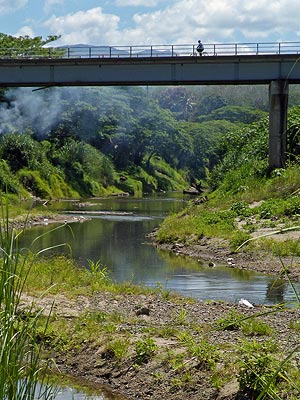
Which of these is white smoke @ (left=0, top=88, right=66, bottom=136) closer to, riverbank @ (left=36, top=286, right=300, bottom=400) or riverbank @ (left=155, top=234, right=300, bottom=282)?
riverbank @ (left=155, top=234, right=300, bottom=282)

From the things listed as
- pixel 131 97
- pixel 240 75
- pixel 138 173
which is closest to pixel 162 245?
pixel 240 75

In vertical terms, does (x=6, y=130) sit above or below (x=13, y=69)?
below

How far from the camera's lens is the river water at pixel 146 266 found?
71.3 ft

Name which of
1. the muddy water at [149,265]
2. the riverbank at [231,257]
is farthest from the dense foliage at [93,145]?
the riverbank at [231,257]

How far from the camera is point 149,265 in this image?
93.0 feet

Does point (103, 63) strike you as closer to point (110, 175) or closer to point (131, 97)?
point (110, 175)

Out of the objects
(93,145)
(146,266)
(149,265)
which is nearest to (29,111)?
(93,145)

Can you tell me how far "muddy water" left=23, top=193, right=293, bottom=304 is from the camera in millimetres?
22188

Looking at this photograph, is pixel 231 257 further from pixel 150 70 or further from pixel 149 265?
pixel 150 70

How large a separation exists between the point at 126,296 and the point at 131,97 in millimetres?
102333

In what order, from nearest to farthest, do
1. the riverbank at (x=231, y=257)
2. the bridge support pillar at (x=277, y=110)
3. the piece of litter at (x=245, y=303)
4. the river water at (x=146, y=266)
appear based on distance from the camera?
the piece of litter at (x=245, y=303)
the river water at (x=146, y=266)
the riverbank at (x=231, y=257)
the bridge support pillar at (x=277, y=110)

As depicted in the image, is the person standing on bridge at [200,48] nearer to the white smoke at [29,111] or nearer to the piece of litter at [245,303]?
the piece of litter at [245,303]

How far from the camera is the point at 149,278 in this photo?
82.2ft

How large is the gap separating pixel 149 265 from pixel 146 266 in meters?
0.33
